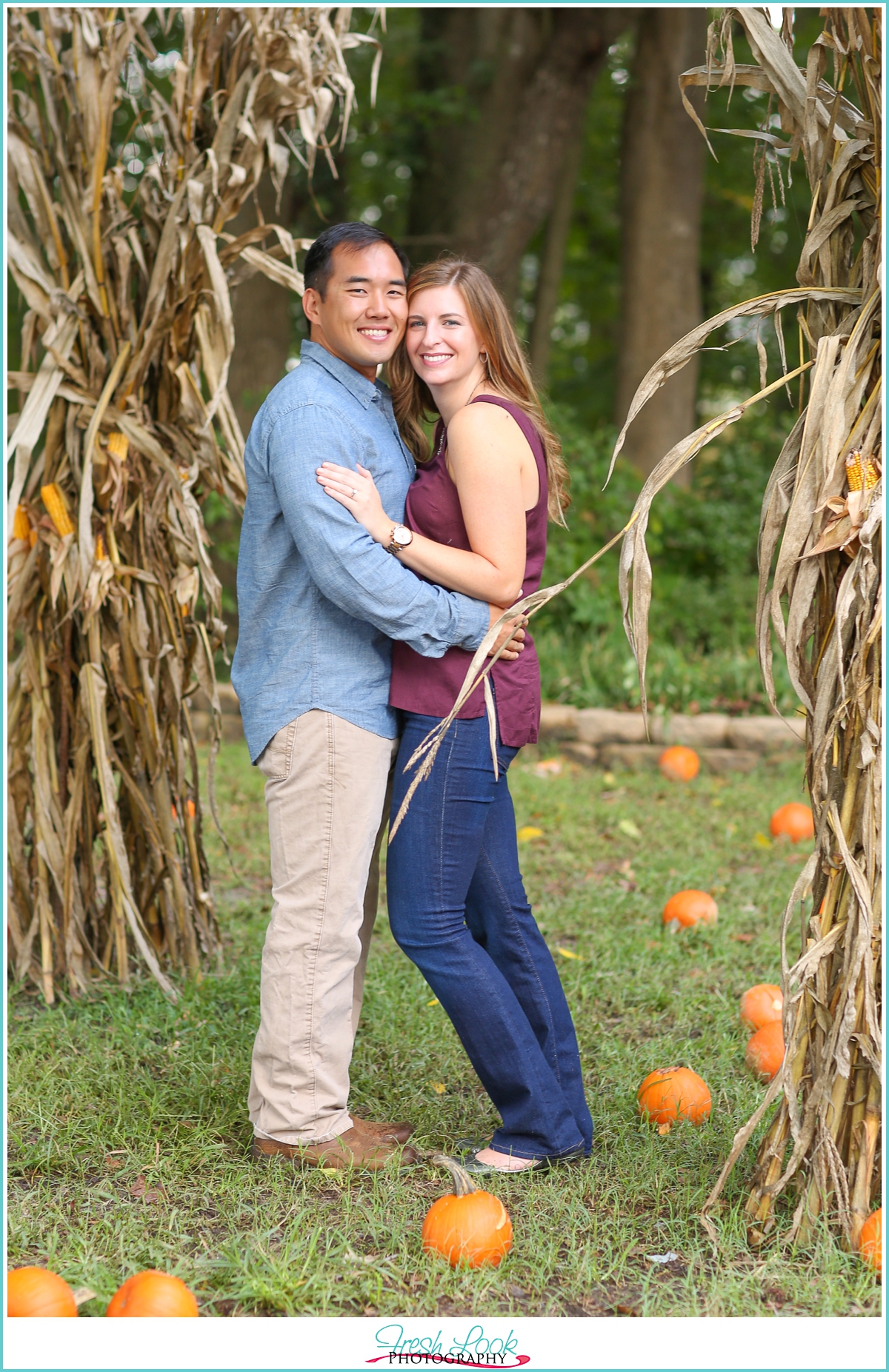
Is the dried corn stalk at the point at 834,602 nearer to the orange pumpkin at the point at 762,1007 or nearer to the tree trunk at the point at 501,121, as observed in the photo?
the orange pumpkin at the point at 762,1007

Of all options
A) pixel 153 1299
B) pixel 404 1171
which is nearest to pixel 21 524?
pixel 404 1171

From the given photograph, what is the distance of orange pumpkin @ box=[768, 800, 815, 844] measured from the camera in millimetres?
4824

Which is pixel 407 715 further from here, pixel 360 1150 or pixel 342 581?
pixel 360 1150

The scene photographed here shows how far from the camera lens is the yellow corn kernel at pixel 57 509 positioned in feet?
10.3

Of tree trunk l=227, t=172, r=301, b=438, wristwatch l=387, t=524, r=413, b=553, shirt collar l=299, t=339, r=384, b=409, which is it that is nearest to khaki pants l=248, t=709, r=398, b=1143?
wristwatch l=387, t=524, r=413, b=553

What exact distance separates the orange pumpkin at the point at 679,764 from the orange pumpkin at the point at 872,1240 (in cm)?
384

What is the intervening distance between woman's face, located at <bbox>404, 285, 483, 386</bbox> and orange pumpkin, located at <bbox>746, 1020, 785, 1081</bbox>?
1.71 metres

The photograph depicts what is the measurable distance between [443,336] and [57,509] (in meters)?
1.36

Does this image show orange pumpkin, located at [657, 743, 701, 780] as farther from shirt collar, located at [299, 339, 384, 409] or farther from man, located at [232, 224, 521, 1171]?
shirt collar, located at [299, 339, 384, 409]

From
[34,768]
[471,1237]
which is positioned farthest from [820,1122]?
[34,768]

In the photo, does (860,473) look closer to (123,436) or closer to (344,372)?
(344,372)

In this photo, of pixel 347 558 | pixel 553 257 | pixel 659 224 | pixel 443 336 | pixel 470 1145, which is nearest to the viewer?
pixel 347 558

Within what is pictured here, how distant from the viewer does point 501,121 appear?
8430 mm

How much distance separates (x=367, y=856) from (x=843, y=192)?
152 cm
